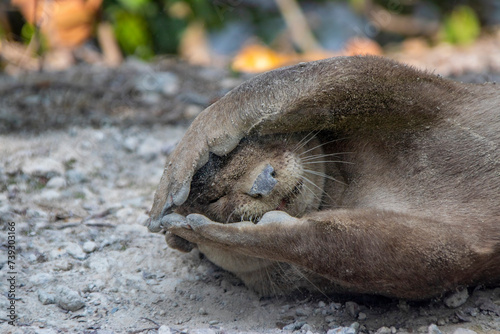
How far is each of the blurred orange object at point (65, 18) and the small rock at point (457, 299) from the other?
548 cm

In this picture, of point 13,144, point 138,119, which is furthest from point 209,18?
point 13,144

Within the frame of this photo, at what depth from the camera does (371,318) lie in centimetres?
254

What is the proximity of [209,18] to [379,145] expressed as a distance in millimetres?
5399

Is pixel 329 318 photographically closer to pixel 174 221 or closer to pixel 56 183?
pixel 174 221

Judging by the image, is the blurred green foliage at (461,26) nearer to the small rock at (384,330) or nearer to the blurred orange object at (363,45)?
the blurred orange object at (363,45)

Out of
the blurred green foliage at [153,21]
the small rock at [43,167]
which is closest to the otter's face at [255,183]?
the small rock at [43,167]

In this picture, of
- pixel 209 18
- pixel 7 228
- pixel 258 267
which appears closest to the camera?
pixel 258 267

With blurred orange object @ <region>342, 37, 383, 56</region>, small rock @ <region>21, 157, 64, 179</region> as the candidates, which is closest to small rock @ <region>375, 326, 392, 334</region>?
small rock @ <region>21, 157, 64, 179</region>

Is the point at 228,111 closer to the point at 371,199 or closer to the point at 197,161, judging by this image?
the point at 197,161

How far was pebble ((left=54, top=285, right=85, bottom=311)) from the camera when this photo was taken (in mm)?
2615

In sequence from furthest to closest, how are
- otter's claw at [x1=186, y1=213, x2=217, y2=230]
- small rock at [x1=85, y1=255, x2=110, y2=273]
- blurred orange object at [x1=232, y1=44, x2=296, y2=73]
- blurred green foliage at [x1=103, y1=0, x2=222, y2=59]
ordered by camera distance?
blurred green foliage at [x1=103, y1=0, x2=222, y2=59] → blurred orange object at [x1=232, y1=44, x2=296, y2=73] → small rock at [x1=85, y1=255, x2=110, y2=273] → otter's claw at [x1=186, y1=213, x2=217, y2=230]

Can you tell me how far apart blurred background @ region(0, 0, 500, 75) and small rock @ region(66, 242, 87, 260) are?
365cm

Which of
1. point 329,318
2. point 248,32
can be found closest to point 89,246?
point 329,318

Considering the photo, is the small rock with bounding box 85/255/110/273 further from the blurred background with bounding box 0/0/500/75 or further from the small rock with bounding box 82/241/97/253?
the blurred background with bounding box 0/0/500/75
